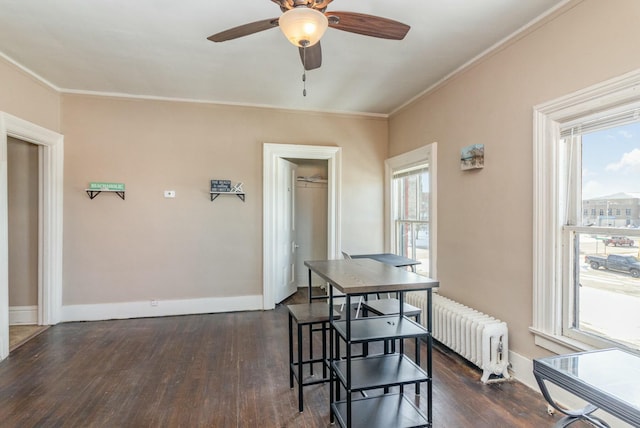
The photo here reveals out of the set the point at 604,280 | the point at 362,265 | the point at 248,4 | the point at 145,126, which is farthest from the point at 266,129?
the point at 604,280

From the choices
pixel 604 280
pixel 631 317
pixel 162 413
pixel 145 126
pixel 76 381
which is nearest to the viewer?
pixel 631 317

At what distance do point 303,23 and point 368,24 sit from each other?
50 cm

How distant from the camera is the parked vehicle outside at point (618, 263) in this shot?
1962 millimetres

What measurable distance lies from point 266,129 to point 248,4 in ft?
7.70

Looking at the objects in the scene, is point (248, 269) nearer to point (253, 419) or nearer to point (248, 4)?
point (253, 419)

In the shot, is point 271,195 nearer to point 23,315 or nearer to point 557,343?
point 23,315

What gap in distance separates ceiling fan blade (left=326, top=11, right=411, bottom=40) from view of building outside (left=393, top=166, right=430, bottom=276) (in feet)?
7.48

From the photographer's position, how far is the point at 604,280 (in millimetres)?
2137

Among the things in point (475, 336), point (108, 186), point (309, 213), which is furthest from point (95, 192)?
point (475, 336)

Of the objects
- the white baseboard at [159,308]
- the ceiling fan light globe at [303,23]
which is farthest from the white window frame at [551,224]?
the white baseboard at [159,308]

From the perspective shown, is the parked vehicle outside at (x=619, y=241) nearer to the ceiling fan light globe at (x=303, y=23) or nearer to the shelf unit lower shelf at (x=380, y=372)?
the shelf unit lower shelf at (x=380, y=372)

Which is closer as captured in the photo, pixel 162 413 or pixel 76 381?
pixel 162 413

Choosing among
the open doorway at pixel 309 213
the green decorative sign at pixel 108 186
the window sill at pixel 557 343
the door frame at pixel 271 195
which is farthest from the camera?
the open doorway at pixel 309 213

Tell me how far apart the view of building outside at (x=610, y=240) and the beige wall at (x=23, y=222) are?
5451 millimetres
